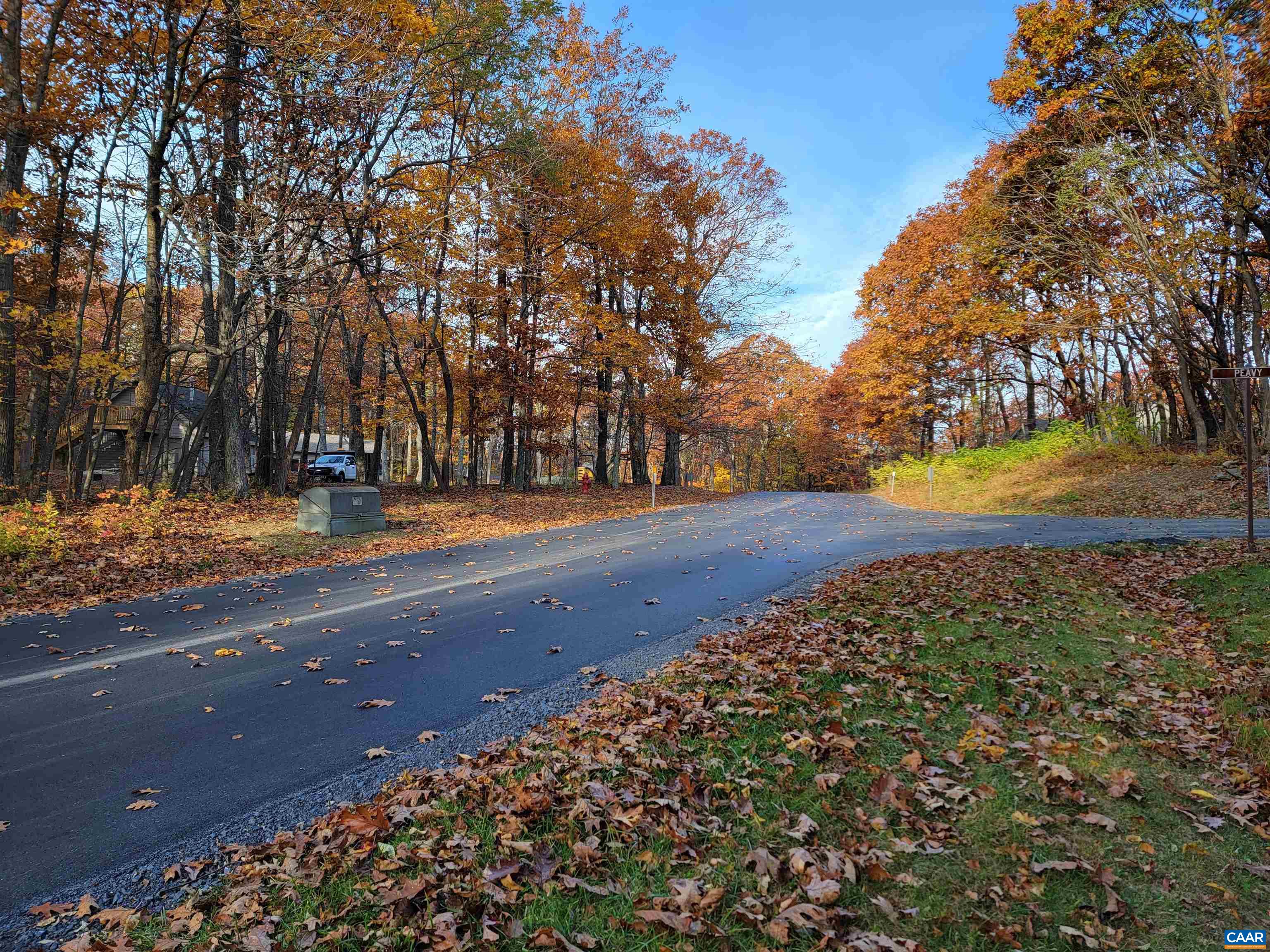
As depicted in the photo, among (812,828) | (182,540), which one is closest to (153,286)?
(182,540)

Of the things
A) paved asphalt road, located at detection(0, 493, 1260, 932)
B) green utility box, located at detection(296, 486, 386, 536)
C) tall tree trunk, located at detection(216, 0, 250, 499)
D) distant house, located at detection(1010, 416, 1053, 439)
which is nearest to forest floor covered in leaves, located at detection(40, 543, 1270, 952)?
paved asphalt road, located at detection(0, 493, 1260, 932)

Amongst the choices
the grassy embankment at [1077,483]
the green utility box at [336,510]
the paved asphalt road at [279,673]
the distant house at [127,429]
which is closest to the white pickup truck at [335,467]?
the distant house at [127,429]

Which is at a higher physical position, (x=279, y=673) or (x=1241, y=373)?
(x=1241, y=373)

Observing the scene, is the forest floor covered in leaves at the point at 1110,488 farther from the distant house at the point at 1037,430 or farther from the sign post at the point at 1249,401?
the distant house at the point at 1037,430

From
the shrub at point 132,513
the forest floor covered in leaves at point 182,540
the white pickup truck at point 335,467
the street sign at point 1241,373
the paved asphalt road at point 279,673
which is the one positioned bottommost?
the paved asphalt road at point 279,673

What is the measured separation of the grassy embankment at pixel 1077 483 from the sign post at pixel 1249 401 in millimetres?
4848

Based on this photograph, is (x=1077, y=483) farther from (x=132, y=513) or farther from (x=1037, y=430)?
(x=132, y=513)

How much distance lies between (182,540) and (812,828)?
11100mm

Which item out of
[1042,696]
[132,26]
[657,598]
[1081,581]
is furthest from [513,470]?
[1042,696]

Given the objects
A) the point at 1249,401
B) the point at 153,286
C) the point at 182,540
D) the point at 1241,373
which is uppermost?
the point at 153,286

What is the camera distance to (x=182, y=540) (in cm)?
1014

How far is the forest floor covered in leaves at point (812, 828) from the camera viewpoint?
7.73 ft

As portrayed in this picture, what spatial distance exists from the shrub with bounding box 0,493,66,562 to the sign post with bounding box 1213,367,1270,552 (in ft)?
54.9

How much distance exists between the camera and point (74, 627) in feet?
20.0
